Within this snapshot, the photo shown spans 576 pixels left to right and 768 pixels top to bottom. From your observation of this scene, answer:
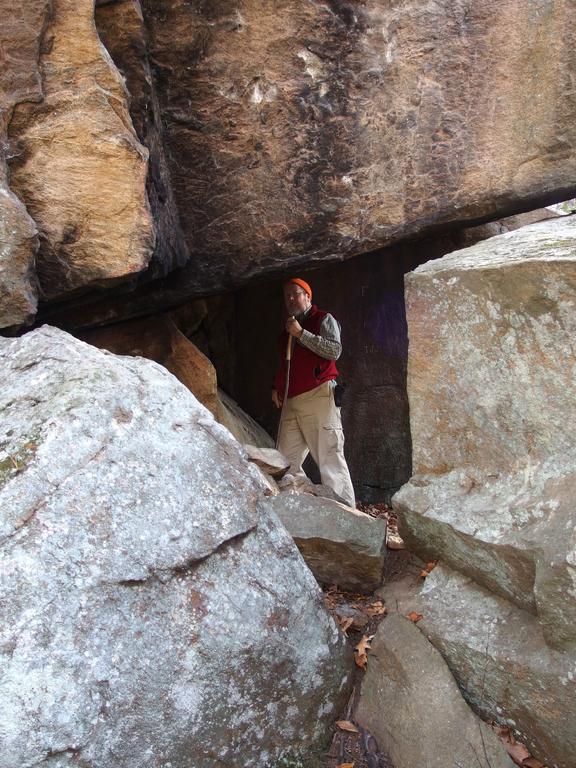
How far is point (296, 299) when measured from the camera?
20.9 ft

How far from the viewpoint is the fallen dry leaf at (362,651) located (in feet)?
11.4

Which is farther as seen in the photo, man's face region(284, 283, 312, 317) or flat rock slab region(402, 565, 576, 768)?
man's face region(284, 283, 312, 317)

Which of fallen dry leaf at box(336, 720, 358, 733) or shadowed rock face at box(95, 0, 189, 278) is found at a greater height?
shadowed rock face at box(95, 0, 189, 278)

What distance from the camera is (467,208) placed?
19.6 ft

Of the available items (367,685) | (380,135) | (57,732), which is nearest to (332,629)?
(367,685)

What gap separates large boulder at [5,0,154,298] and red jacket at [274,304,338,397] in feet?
7.21

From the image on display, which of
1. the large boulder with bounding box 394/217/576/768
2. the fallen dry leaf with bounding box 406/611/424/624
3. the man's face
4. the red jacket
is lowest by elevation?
the red jacket

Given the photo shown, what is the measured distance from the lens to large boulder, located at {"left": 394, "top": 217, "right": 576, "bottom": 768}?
2973 mm

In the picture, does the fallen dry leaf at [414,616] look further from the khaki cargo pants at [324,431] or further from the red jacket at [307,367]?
the red jacket at [307,367]

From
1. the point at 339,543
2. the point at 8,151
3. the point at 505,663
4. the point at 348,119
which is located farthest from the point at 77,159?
the point at 505,663

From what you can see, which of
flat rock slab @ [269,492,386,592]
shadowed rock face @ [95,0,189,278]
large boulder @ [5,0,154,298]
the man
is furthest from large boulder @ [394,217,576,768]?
the man

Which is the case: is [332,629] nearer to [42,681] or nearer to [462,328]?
[42,681]

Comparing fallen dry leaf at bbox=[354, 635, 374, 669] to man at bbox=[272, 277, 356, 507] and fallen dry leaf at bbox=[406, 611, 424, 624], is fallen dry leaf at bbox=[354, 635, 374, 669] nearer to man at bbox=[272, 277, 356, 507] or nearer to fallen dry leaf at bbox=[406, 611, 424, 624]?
fallen dry leaf at bbox=[406, 611, 424, 624]

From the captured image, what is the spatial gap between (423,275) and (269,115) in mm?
2282
